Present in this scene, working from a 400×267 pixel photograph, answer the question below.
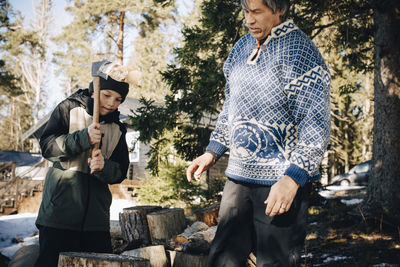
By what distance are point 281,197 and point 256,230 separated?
12.3 inches

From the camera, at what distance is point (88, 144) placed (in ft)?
8.61

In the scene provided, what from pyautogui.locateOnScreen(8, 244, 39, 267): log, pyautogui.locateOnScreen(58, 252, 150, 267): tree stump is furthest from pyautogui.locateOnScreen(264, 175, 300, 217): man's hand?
pyautogui.locateOnScreen(8, 244, 39, 267): log

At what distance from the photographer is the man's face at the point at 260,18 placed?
6.11ft

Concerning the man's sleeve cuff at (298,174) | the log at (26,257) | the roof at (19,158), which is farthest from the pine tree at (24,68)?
the man's sleeve cuff at (298,174)

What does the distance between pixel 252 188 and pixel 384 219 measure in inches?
227

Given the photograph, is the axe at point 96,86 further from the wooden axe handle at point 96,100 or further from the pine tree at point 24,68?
the pine tree at point 24,68

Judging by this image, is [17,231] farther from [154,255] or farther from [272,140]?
[272,140]

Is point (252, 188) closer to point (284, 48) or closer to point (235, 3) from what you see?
point (284, 48)

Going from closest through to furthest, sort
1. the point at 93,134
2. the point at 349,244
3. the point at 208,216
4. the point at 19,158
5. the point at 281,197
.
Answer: the point at 281,197
the point at 93,134
the point at 208,216
the point at 349,244
the point at 19,158

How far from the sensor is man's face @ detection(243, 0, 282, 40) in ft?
6.11

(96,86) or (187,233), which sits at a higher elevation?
(96,86)

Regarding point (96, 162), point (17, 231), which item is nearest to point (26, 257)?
point (96, 162)

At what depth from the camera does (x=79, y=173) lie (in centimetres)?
279

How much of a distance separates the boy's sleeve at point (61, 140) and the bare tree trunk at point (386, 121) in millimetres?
5975
